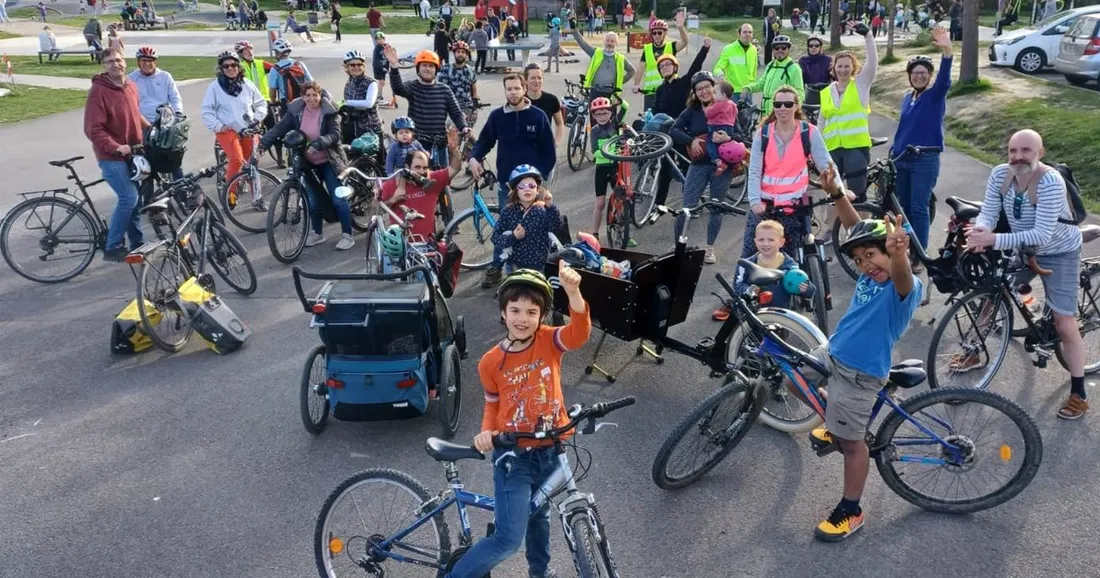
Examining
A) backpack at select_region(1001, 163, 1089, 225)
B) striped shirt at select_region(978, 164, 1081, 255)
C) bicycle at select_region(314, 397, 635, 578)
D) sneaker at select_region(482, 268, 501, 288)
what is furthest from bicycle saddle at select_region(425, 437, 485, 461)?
sneaker at select_region(482, 268, 501, 288)

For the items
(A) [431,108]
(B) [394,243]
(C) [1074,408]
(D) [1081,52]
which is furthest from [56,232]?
(D) [1081,52]

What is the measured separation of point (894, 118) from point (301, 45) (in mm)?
27578

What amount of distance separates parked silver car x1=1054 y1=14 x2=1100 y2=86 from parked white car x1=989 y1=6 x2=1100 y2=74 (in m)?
1.13

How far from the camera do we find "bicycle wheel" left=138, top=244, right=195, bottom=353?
6280mm

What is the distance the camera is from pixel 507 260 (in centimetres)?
658

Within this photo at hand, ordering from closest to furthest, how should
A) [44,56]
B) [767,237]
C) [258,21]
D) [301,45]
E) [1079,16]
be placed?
[767,237]
[1079,16]
[44,56]
[301,45]
[258,21]

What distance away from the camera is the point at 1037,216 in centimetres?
489

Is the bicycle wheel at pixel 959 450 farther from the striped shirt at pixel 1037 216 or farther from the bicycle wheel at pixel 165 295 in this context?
the bicycle wheel at pixel 165 295

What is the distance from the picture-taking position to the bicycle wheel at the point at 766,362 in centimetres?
458

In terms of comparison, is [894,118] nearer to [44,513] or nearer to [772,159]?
[772,159]

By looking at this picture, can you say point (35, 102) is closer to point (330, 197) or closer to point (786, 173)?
point (330, 197)

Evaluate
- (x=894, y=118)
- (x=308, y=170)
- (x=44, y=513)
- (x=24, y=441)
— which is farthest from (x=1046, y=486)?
(x=894, y=118)

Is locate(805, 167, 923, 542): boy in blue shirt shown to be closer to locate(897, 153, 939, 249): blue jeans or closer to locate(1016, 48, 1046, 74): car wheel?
locate(897, 153, 939, 249): blue jeans

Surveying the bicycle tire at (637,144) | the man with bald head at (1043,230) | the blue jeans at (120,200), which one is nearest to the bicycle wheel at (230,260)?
the blue jeans at (120,200)
